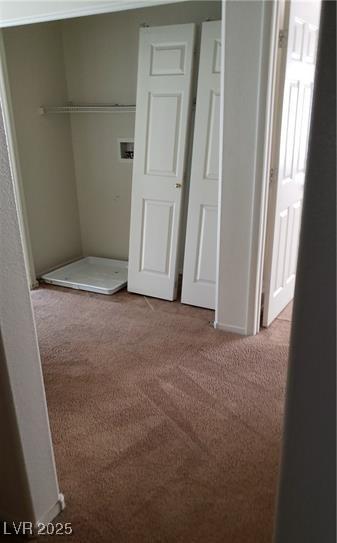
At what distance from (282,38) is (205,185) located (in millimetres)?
1054

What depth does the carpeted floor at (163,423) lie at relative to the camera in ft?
5.39

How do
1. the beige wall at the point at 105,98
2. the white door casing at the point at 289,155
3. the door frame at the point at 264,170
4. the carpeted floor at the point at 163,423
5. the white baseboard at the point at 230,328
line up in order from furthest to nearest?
the beige wall at the point at 105,98 → the white baseboard at the point at 230,328 → the white door casing at the point at 289,155 → the door frame at the point at 264,170 → the carpeted floor at the point at 163,423

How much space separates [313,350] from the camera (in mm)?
762

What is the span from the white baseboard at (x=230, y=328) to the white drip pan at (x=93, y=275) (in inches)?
41.6

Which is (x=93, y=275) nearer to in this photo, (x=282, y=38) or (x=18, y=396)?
(x=282, y=38)

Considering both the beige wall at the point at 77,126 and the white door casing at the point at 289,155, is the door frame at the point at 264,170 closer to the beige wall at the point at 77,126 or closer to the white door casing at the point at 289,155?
the white door casing at the point at 289,155

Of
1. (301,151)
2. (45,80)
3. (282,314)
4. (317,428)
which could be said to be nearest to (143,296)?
(282,314)

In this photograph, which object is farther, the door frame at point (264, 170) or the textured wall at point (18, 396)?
the door frame at point (264, 170)

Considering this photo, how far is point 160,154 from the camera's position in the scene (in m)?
3.37

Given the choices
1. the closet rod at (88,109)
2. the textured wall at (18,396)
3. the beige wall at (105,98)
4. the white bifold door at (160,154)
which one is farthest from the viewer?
the closet rod at (88,109)

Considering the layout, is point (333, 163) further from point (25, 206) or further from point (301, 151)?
point (25, 206)

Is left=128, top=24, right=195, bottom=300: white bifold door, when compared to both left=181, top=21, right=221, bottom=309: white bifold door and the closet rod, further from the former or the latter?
the closet rod

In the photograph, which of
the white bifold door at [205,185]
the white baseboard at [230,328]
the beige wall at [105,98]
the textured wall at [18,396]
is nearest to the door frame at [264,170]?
the white baseboard at [230,328]

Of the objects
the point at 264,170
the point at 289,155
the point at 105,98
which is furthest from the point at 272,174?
the point at 105,98
